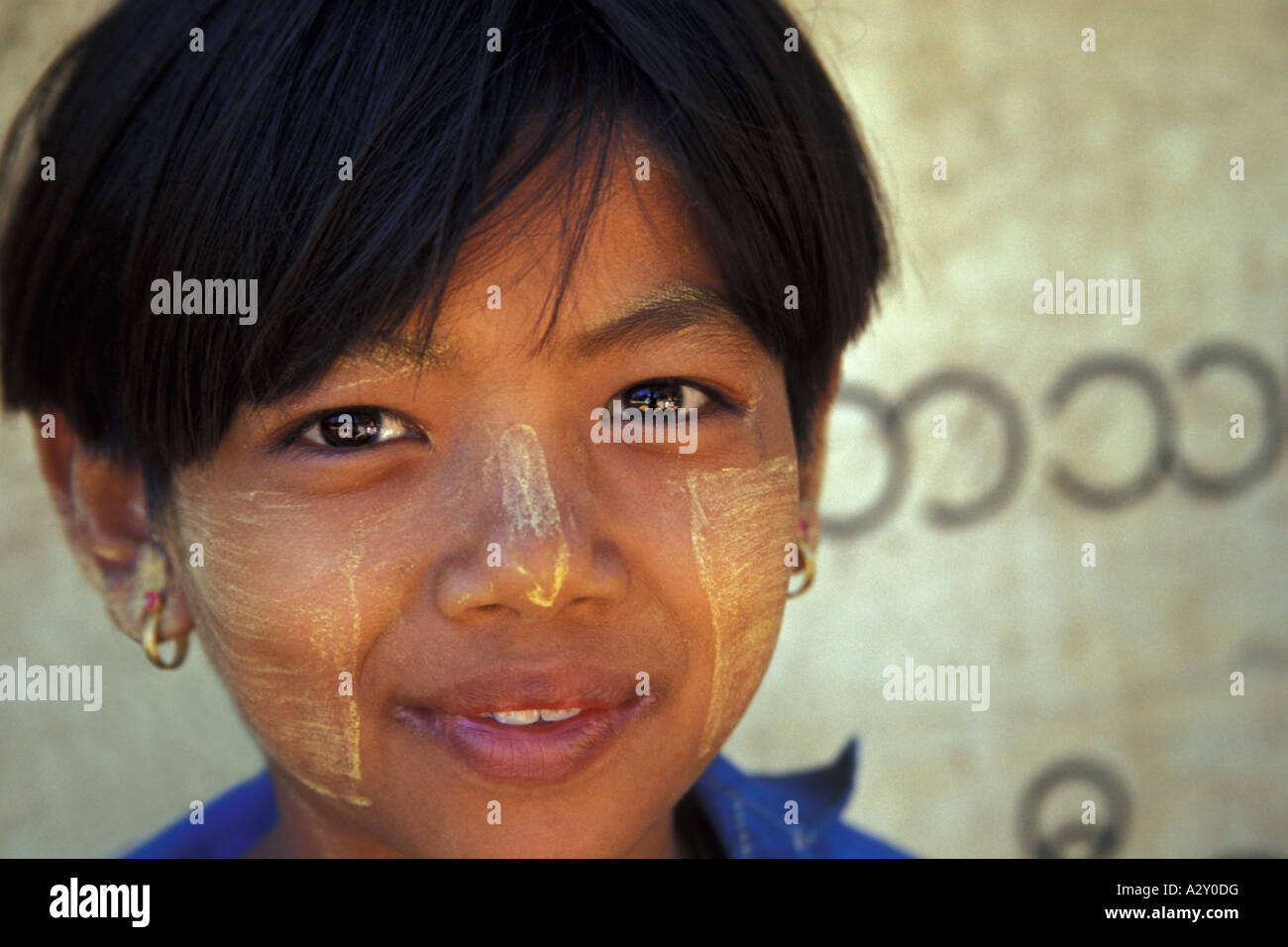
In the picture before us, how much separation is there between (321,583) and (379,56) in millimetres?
423

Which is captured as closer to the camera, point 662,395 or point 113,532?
point 662,395

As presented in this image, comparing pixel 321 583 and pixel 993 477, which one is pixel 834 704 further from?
pixel 321 583

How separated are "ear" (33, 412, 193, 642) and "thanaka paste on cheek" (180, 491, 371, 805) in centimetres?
9

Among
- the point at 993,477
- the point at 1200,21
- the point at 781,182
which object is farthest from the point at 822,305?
the point at 1200,21

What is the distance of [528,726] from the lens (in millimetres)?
1013

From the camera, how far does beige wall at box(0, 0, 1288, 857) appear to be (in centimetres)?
231

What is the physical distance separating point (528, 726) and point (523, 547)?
17 cm

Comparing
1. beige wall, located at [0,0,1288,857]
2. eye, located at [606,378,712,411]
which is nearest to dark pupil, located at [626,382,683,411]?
eye, located at [606,378,712,411]

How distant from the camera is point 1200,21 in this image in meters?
2.35

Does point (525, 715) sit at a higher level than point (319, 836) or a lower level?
higher

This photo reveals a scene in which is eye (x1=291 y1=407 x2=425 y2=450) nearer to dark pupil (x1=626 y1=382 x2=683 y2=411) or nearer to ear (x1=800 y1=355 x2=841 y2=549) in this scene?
dark pupil (x1=626 y1=382 x2=683 y2=411)

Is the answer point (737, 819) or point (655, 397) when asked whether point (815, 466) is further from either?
point (737, 819)

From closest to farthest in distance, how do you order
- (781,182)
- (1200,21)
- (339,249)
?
(339,249) → (781,182) → (1200,21)

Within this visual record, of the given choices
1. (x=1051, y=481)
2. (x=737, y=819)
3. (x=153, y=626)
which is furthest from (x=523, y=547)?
(x=1051, y=481)
